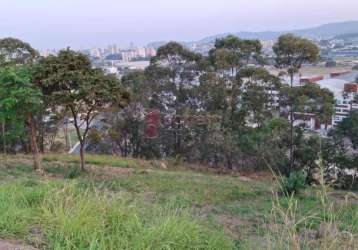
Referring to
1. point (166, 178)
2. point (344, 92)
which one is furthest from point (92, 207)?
point (344, 92)

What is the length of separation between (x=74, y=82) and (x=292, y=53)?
9976 millimetres

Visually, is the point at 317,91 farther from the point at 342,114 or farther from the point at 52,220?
the point at 52,220

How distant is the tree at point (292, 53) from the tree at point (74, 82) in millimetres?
8661

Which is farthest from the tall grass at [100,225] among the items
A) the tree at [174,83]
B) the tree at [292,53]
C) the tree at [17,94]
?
the tree at [174,83]

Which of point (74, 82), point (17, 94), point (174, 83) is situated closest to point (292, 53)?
point (174, 83)

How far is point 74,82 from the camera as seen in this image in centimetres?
894

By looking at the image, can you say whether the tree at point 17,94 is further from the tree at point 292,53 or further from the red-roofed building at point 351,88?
the red-roofed building at point 351,88

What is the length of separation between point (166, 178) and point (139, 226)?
24.3 ft

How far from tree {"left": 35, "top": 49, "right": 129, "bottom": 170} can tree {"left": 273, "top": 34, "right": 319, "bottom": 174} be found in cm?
866

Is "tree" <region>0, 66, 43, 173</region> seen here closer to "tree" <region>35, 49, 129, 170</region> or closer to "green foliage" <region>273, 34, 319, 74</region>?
"tree" <region>35, 49, 129, 170</region>

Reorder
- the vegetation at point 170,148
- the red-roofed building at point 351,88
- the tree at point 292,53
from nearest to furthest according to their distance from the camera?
1. the vegetation at point 170,148
2. the tree at point 292,53
3. the red-roofed building at point 351,88

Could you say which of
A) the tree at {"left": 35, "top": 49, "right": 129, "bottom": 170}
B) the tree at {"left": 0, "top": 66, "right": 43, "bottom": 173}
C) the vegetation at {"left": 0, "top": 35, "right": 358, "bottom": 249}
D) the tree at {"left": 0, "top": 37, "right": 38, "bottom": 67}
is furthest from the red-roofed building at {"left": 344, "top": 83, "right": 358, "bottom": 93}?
the tree at {"left": 0, "top": 66, "right": 43, "bottom": 173}

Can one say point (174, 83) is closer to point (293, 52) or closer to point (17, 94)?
point (293, 52)

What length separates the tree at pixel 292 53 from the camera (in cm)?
1611
